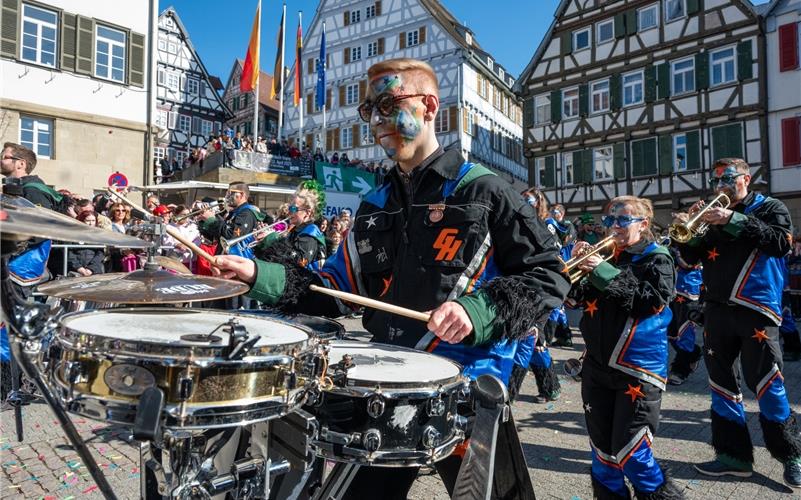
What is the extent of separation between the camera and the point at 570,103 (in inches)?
985

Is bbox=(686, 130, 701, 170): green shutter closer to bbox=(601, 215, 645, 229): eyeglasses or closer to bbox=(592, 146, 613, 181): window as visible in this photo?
bbox=(592, 146, 613, 181): window

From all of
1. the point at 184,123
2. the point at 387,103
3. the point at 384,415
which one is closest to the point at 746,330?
the point at 387,103

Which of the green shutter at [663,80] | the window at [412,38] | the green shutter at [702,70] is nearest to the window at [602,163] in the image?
the green shutter at [663,80]

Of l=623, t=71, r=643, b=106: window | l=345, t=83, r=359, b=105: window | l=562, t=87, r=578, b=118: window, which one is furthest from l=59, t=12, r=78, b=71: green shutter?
l=623, t=71, r=643, b=106: window

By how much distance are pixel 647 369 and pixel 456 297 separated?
163cm

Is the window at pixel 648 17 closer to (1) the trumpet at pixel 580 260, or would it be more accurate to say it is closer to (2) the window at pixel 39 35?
(2) the window at pixel 39 35

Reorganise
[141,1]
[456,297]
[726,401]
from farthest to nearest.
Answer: [141,1] → [726,401] → [456,297]

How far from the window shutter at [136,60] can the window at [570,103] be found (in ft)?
55.1

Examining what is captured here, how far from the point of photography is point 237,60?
52.4m

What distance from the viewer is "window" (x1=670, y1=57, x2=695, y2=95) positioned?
2148 cm

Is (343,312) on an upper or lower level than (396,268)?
lower

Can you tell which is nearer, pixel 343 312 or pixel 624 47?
pixel 343 312

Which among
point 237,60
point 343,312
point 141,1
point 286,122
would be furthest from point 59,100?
point 237,60

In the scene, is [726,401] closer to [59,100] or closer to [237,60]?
[59,100]
